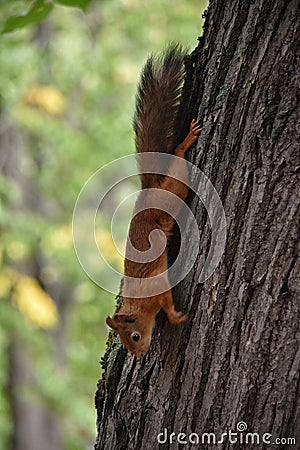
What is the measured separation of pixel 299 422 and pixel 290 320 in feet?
0.61

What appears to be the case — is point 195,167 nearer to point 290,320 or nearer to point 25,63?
point 290,320

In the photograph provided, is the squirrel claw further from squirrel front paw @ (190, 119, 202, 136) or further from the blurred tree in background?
the blurred tree in background

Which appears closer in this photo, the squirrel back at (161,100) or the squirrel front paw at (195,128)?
the squirrel front paw at (195,128)

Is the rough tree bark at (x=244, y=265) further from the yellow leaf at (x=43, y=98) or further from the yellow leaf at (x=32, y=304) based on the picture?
the yellow leaf at (x=43, y=98)

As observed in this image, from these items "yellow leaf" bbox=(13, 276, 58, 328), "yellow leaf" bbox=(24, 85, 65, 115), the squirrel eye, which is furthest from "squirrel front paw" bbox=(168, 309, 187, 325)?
"yellow leaf" bbox=(24, 85, 65, 115)

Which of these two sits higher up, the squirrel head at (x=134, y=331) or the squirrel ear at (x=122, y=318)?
the squirrel ear at (x=122, y=318)

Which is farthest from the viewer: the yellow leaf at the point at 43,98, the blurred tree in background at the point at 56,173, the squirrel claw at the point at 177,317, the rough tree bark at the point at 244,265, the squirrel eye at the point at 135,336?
the yellow leaf at the point at 43,98

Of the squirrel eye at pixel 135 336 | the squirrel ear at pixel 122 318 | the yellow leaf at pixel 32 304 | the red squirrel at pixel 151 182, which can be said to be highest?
the yellow leaf at pixel 32 304

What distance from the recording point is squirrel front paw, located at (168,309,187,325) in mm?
1332

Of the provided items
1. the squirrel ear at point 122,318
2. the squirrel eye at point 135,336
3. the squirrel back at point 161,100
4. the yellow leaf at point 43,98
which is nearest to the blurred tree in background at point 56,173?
the yellow leaf at point 43,98

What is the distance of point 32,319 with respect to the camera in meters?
5.78

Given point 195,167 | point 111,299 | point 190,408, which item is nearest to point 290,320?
point 190,408

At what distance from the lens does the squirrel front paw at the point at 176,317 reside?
1.33 metres

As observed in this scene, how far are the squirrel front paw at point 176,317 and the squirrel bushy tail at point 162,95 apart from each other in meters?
0.38
